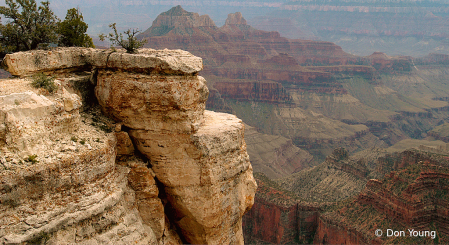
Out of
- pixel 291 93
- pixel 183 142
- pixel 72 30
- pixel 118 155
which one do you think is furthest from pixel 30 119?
pixel 291 93

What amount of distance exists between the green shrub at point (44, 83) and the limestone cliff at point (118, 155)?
0.25m

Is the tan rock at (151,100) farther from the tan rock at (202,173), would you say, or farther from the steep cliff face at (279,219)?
the steep cliff face at (279,219)

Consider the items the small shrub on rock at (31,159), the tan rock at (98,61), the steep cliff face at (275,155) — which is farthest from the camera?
the steep cliff face at (275,155)

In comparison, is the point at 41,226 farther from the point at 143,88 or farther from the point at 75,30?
the point at 75,30

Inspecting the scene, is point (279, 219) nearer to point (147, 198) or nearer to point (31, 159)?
point (147, 198)

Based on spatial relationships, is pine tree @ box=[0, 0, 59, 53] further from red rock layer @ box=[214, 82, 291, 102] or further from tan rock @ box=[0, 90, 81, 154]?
red rock layer @ box=[214, 82, 291, 102]

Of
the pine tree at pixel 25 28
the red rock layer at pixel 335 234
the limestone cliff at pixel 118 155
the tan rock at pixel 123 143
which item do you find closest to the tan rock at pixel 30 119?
the limestone cliff at pixel 118 155

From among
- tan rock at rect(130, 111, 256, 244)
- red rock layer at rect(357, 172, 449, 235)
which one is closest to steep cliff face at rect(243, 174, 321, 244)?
red rock layer at rect(357, 172, 449, 235)

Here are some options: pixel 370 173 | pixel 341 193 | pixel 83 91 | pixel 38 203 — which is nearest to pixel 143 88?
pixel 83 91

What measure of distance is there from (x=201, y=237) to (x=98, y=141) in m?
6.70

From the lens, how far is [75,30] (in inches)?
762

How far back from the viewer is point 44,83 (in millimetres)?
14195

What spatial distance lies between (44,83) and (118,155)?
4268mm

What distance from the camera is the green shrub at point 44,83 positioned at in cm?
1412
